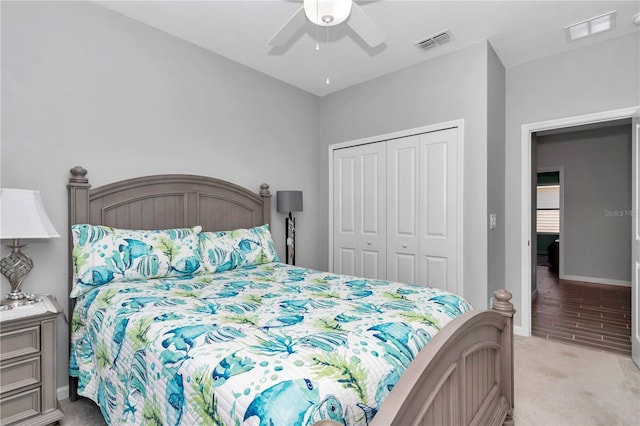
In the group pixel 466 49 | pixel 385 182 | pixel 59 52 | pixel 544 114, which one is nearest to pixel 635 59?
pixel 544 114

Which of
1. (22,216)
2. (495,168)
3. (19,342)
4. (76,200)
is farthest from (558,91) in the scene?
(19,342)

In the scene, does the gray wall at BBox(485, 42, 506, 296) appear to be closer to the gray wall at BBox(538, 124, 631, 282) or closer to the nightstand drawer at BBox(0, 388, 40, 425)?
the nightstand drawer at BBox(0, 388, 40, 425)

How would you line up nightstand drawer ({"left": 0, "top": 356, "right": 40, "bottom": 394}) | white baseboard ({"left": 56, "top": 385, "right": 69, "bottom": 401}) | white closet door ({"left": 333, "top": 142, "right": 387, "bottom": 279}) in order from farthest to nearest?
1. white closet door ({"left": 333, "top": 142, "right": 387, "bottom": 279})
2. white baseboard ({"left": 56, "top": 385, "right": 69, "bottom": 401})
3. nightstand drawer ({"left": 0, "top": 356, "right": 40, "bottom": 394})

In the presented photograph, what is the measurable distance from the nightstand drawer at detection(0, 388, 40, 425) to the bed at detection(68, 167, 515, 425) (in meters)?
0.24

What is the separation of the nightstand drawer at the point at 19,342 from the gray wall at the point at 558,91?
12.7ft

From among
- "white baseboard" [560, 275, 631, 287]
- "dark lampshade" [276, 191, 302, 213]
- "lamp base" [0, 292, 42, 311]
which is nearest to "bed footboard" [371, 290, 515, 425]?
"lamp base" [0, 292, 42, 311]

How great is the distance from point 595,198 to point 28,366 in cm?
763

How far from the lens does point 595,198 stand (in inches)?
228

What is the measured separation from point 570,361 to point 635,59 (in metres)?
2.60

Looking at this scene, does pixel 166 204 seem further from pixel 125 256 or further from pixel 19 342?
pixel 19 342

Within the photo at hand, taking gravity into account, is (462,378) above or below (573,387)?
above

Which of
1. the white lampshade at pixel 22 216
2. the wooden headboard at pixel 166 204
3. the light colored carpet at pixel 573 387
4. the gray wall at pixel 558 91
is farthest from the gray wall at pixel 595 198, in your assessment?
the white lampshade at pixel 22 216

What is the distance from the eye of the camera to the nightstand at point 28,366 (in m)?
1.67

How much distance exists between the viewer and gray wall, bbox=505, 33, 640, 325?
2852 mm
